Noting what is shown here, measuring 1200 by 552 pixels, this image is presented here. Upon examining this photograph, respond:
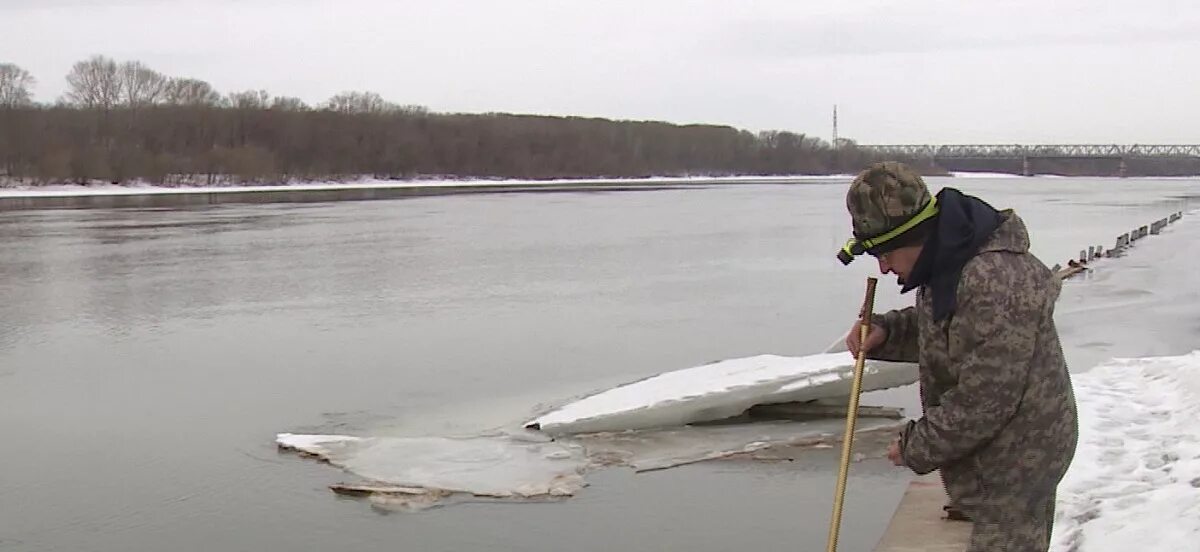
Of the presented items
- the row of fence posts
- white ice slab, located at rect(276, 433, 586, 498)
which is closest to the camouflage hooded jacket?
white ice slab, located at rect(276, 433, 586, 498)

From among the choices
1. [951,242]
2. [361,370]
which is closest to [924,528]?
[951,242]

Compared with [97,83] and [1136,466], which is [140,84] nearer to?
[97,83]

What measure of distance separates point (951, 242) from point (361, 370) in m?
8.16

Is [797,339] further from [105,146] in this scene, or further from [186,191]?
[105,146]

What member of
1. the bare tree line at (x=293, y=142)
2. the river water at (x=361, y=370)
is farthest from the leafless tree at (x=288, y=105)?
the river water at (x=361, y=370)

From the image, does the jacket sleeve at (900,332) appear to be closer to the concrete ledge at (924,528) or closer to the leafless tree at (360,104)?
the concrete ledge at (924,528)

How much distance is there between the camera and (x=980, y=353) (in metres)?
2.48

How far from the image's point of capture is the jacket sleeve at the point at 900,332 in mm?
2994

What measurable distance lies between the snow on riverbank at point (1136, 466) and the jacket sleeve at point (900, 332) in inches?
79.9

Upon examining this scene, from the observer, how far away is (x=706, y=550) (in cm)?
573

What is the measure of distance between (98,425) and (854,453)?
17.7 feet

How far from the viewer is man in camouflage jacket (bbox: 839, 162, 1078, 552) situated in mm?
2463

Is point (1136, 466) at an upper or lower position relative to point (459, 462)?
upper

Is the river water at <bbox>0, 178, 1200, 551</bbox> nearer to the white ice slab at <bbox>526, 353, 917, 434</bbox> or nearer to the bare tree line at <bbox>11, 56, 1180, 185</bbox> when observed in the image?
the white ice slab at <bbox>526, 353, 917, 434</bbox>
